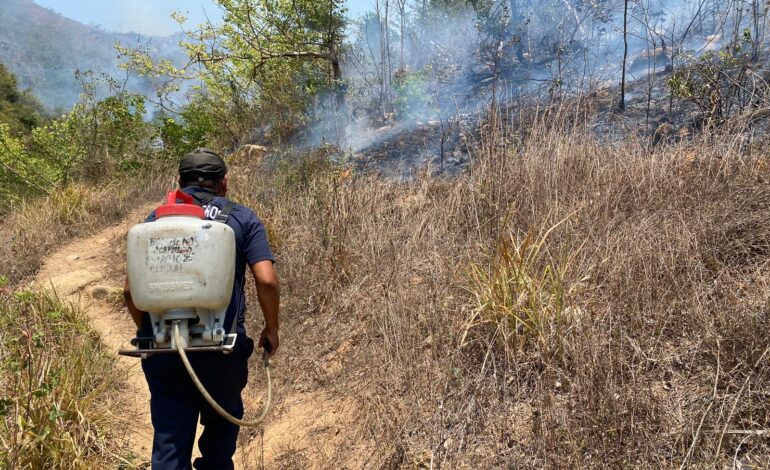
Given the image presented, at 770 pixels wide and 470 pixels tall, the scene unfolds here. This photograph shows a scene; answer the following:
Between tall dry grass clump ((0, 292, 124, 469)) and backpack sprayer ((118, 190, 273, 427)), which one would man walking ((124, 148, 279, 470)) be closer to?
backpack sprayer ((118, 190, 273, 427))

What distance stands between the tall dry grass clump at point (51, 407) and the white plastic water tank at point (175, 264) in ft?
2.72

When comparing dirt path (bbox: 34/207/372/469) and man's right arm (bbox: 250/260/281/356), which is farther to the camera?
dirt path (bbox: 34/207/372/469)

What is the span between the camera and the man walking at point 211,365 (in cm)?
195

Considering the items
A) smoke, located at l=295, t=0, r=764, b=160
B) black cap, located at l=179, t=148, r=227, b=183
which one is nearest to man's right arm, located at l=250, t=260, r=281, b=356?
black cap, located at l=179, t=148, r=227, b=183

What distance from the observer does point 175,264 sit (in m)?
1.74

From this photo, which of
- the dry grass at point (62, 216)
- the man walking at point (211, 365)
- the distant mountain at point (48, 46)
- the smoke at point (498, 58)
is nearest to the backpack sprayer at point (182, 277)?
the man walking at point (211, 365)

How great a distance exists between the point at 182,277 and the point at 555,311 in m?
1.59

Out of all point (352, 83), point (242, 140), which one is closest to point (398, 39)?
point (352, 83)

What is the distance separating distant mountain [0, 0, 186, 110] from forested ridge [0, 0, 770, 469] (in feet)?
98.8

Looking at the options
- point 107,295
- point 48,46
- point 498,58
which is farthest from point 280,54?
point 48,46

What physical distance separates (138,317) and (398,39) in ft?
24.3

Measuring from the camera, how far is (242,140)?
824 centimetres

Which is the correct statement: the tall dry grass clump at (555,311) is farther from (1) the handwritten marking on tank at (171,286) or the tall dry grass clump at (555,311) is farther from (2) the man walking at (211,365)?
(1) the handwritten marking on tank at (171,286)

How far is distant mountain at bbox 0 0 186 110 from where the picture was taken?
1387 inches
